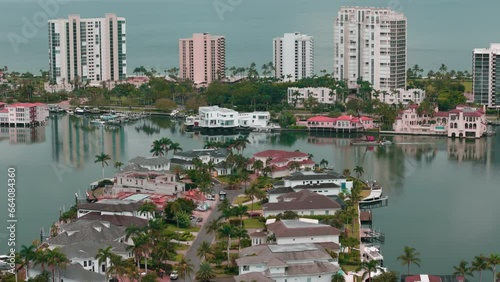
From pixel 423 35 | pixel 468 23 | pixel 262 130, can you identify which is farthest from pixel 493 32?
pixel 262 130

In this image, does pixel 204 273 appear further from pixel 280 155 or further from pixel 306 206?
pixel 280 155

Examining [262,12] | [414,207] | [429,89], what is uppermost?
[262,12]

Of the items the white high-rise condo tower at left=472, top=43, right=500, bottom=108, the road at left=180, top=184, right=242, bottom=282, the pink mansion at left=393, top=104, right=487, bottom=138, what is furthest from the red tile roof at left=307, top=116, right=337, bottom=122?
the road at left=180, top=184, right=242, bottom=282

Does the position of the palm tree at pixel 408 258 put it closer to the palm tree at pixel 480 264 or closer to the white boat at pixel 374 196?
the palm tree at pixel 480 264

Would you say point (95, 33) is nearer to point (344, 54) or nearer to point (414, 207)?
point (344, 54)

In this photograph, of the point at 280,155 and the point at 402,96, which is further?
the point at 402,96

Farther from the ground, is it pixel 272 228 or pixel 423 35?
pixel 423 35

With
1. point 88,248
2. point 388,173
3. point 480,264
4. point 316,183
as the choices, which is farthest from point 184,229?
point 388,173
